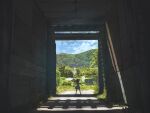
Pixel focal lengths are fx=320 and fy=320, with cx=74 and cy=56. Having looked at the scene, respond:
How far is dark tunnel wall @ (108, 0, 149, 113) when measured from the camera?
7.82 m

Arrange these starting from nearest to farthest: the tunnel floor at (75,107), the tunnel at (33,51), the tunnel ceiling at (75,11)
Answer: the tunnel at (33,51) → the tunnel floor at (75,107) → the tunnel ceiling at (75,11)

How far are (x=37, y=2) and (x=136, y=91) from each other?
287 inches

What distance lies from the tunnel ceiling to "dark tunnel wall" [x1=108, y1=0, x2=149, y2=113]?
11.0ft

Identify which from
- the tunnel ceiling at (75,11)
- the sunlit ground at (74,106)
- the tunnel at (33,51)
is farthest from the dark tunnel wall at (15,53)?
the tunnel ceiling at (75,11)

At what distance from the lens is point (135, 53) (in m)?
9.01

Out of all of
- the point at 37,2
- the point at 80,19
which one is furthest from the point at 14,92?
the point at 80,19

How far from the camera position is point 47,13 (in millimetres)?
17203

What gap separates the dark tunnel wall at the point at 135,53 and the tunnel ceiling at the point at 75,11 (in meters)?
3.34

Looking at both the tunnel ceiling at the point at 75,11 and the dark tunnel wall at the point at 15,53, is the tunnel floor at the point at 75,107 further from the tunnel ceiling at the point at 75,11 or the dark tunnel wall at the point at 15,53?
the tunnel ceiling at the point at 75,11

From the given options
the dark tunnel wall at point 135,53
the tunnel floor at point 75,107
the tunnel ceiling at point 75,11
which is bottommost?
the tunnel floor at point 75,107

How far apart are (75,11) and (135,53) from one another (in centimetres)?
821

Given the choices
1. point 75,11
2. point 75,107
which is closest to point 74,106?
point 75,107

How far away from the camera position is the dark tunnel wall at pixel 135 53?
7.82 meters

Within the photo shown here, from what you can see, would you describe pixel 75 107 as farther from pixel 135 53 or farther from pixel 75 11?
pixel 75 11
